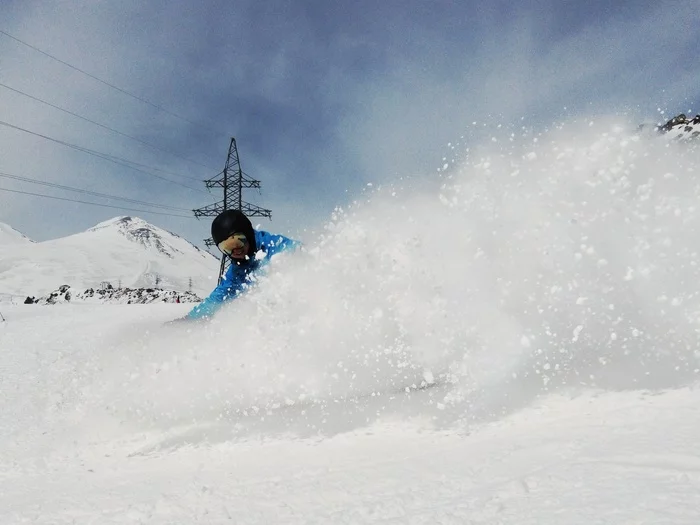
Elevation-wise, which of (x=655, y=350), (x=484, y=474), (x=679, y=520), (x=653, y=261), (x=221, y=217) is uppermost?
(x=221, y=217)

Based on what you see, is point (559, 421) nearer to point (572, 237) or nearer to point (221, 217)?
point (572, 237)

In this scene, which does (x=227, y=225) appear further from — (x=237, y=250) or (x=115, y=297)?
(x=115, y=297)

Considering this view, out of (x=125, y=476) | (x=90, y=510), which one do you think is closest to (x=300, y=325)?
(x=125, y=476)

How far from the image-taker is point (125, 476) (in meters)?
2.68

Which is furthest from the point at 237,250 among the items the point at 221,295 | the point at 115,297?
the point at 115,297

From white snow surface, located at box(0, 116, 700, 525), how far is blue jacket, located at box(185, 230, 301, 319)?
0.40 metres

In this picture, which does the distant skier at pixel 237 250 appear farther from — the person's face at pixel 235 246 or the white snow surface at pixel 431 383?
the white snow surface at pixel 431 383

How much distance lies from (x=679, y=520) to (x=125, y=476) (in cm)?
278

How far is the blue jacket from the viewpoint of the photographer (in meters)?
5.51

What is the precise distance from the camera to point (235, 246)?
5.34 metres

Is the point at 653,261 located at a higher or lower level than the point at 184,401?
higher

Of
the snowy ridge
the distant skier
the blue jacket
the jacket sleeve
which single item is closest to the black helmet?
the distant skier

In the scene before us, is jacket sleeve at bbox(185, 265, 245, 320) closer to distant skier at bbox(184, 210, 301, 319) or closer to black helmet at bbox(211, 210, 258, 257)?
distant skier at bbox(184, 210, 301, 319)

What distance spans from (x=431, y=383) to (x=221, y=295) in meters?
3.23
